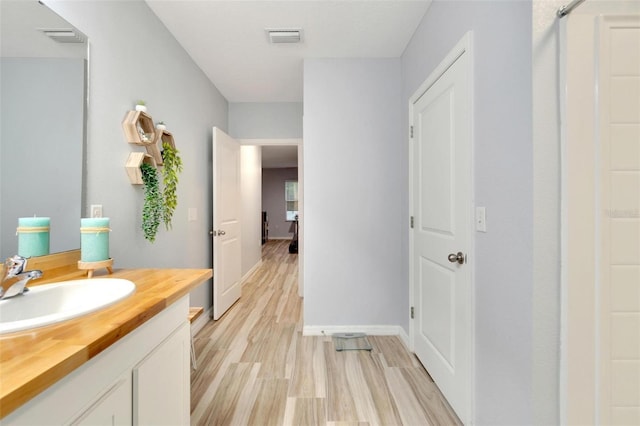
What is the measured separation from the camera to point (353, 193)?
256 cm

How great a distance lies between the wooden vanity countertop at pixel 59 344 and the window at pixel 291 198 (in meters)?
9.02

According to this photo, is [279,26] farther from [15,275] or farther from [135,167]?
[15,275]

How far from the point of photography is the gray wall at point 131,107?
1.47 metres

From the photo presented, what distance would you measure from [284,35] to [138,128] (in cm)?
128

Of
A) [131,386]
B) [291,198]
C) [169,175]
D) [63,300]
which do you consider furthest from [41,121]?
[291,198]

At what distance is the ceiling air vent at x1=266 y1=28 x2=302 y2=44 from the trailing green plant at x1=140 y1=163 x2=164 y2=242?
4.42ft

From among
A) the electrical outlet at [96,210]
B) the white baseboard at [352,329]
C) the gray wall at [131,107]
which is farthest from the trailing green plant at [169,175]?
the white baseboard at [352,329]

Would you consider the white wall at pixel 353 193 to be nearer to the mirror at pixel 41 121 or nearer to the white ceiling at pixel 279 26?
the white ceiling at pixel 279 26

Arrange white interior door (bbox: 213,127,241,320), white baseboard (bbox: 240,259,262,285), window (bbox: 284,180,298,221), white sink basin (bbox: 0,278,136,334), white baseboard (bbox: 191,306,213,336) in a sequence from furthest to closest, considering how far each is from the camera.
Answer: window (bbox: 284,180,298,221) < white baseboard (bbox: 240,259,262,285) < white interior door (bbox: 213,127,241,320) < white baseboard (bbox: 191,306,213,336) < white sink basin (bbox: 0,278,136,334)

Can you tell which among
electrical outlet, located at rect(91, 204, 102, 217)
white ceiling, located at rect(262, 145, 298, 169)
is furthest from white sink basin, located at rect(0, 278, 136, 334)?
white ceiling, located at rect(262, 145, 298, 169)

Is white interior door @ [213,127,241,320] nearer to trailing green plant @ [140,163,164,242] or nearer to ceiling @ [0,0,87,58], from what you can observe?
trailing green plant @ [140,163,164,242]

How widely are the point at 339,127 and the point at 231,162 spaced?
1.44m

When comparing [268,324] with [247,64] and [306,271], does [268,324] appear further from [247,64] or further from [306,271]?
[247,64]

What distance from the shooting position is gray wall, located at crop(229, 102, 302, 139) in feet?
11.7
